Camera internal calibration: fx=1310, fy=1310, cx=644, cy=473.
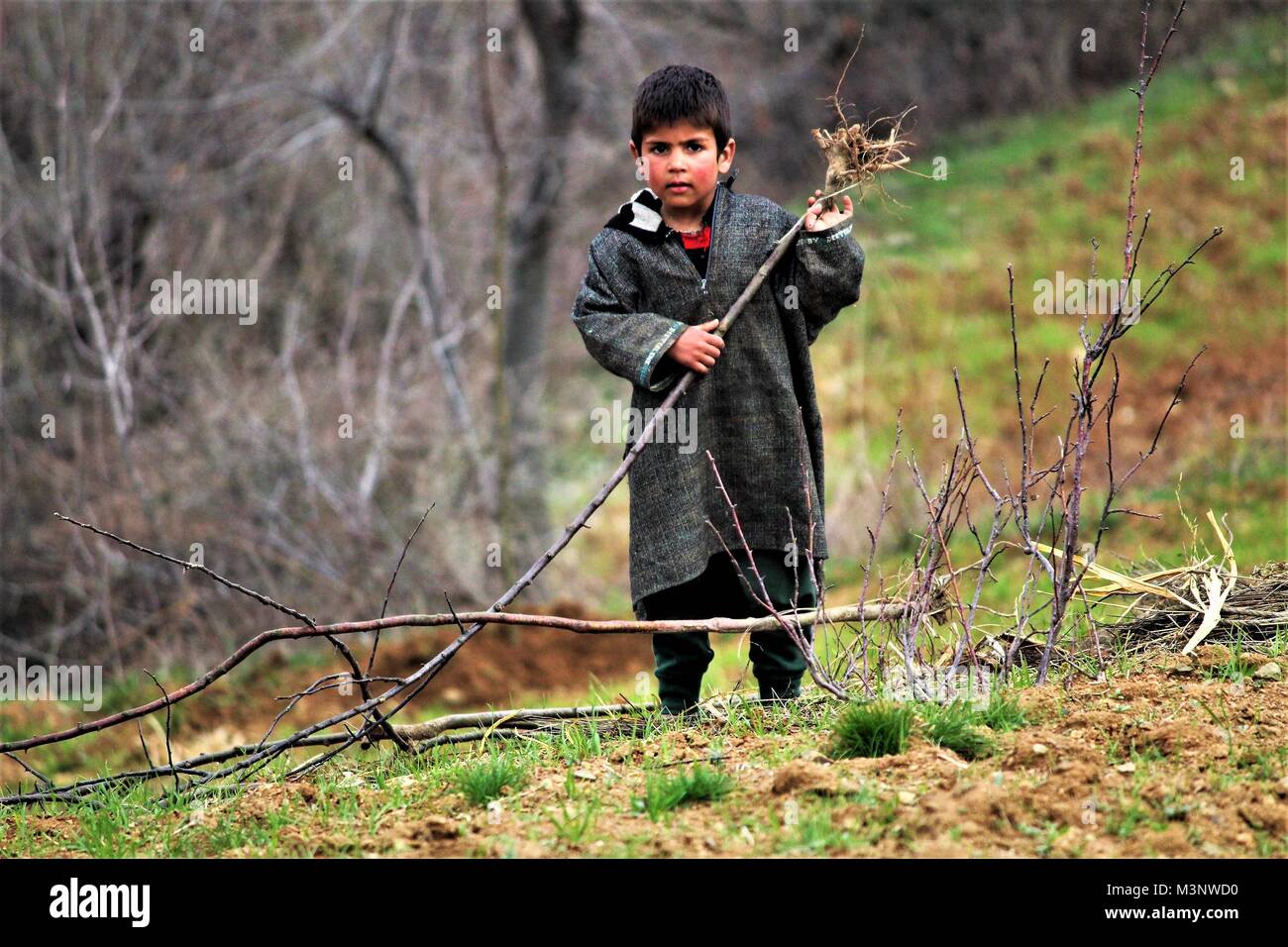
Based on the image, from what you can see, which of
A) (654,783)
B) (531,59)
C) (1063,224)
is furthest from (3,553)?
(1063,224)

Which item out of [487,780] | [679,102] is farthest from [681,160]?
[487,780]

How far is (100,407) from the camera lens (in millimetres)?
9109

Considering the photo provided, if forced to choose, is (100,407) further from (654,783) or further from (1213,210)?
(1213,210)

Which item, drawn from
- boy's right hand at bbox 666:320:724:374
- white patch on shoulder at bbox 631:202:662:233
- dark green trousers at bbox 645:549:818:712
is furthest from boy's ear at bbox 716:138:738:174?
dark green trousers at bbox 645:549:818:712

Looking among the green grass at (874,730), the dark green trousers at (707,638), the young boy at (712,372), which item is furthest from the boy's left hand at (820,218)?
the green grass at (874,730)

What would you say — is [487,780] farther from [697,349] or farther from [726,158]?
[726,158]

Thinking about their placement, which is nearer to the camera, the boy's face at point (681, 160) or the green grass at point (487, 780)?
the green grass at point (487, 780)

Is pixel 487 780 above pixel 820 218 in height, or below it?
below

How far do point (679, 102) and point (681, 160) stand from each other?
158mm

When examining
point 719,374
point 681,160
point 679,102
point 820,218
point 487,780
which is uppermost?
point 679,102

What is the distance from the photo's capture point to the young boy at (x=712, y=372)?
12.3 ft

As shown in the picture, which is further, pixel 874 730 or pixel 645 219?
pixel 645 219

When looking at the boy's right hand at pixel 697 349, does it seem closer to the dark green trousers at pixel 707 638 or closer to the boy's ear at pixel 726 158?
the boy's ear at pixel 726 158

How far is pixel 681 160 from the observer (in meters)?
3.67
